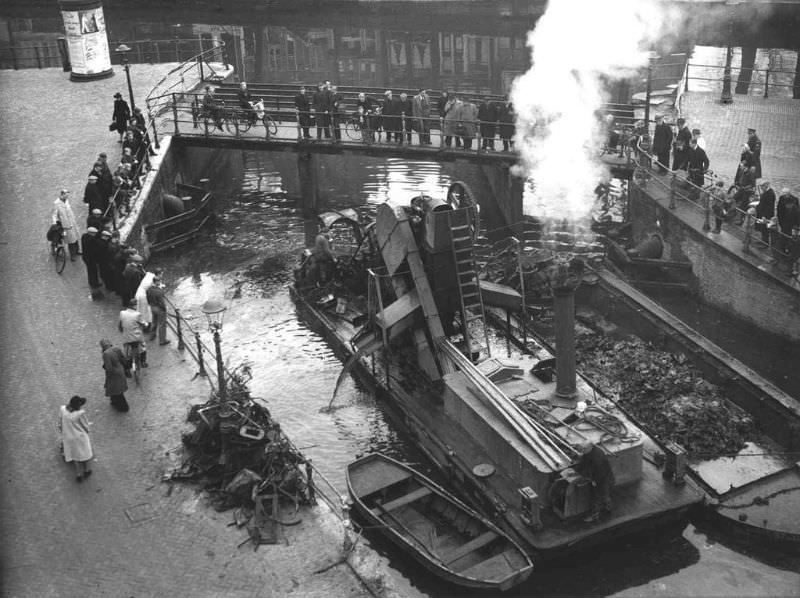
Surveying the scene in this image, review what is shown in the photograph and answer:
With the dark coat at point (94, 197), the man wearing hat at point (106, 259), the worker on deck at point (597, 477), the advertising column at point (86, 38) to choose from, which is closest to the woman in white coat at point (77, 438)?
the man wearing hat at point (106, 259)

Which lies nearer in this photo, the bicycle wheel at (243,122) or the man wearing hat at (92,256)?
the man wearing hat at (92,256)

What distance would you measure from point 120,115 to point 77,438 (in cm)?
A: 1650

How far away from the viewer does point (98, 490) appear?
16.7 meters

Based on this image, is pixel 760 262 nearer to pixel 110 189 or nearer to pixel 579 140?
pixel 579 140

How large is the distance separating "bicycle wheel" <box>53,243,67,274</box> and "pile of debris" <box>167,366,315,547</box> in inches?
302

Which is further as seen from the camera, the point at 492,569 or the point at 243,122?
the point at 243,122

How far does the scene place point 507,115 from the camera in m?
31.2

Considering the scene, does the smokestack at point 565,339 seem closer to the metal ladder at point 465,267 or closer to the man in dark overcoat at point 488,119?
the metal ladder at point 465,267

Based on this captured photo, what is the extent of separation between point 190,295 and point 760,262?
1491 cm

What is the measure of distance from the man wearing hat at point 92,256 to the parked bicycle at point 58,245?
3.85 ft

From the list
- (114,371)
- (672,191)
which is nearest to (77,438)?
(114,371)

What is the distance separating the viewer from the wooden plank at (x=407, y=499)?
16.9 meters

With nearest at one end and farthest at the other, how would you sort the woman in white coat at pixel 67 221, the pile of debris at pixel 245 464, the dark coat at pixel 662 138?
the pile of debris at pixel 245 464 < the woman in white coat at pixel 67 221 < the dark coat at pixel 662 138

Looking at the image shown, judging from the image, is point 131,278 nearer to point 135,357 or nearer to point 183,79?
point 135,357
